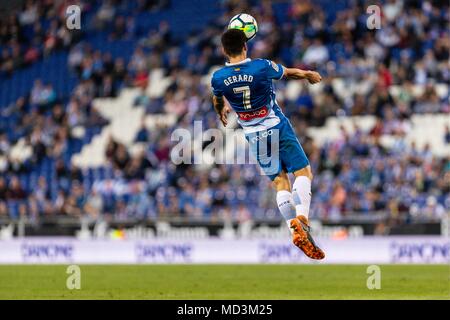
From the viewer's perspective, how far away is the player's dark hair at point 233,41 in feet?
49.1

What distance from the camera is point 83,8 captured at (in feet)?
137

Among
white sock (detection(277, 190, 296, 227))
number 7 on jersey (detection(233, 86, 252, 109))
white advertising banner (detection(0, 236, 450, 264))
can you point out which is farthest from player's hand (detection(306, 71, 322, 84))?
white advertising banner (detection(0, 236, 450, 264))

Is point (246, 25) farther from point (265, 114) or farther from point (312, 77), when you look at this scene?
point (265, 114)

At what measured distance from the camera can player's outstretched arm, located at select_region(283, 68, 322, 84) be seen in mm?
15062

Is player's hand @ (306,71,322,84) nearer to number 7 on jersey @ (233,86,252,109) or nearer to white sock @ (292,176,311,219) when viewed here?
number 7 on jersey @ (233,86,252,109)

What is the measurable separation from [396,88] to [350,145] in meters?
2.85

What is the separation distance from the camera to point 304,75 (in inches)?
596

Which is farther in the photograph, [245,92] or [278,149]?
[278,149]

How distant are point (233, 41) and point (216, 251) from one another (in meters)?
15.1

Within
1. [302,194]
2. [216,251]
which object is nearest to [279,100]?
[216,251]

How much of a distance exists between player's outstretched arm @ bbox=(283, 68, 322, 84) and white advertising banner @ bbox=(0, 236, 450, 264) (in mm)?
13587

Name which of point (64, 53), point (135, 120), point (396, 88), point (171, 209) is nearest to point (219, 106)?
point (171, 209)

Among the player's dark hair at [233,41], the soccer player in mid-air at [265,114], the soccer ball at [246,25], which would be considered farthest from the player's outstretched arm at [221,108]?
the soccer ball at [246,25]

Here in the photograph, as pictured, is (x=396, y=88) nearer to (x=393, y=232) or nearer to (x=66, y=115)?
(x=393, y=232)
